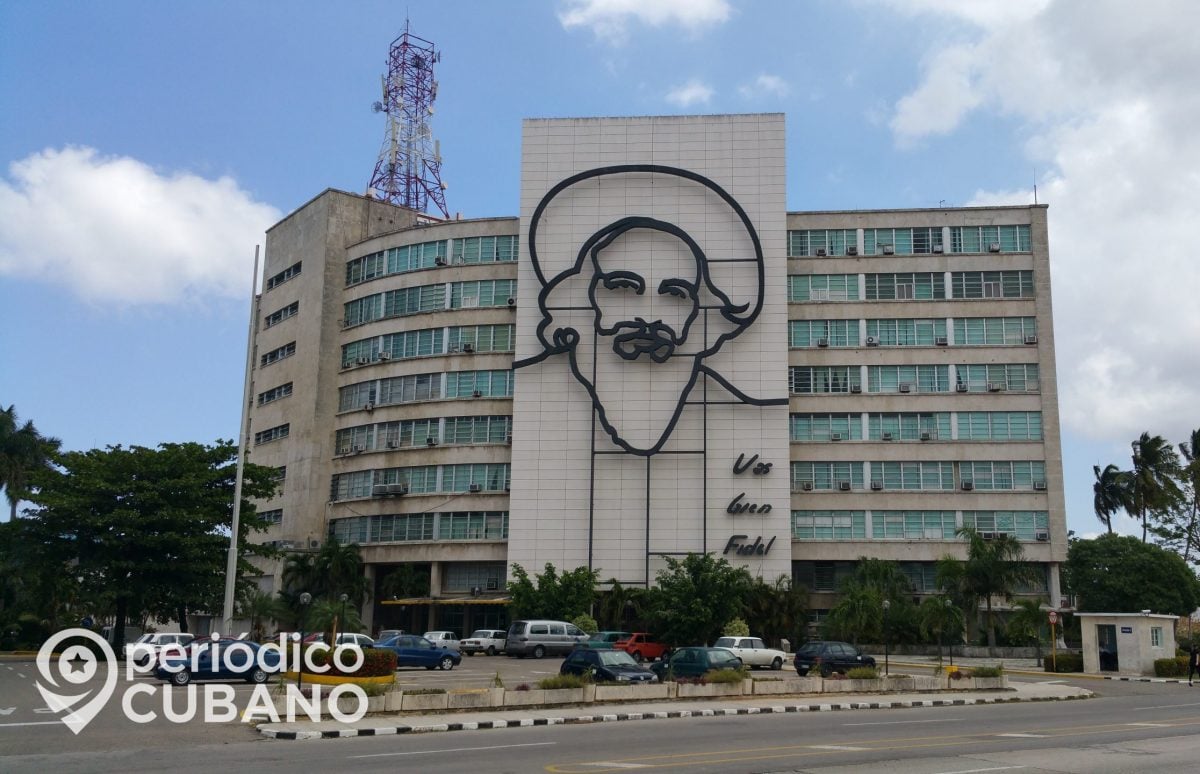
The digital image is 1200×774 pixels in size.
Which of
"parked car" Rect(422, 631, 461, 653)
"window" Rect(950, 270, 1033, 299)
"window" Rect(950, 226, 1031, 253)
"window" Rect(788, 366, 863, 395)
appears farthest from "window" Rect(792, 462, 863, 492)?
"parked car" Rect(422, 631, 461, 653)

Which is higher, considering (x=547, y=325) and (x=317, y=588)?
(x=547, y=325)

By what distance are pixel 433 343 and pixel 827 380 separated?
26103mm

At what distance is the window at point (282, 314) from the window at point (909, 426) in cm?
4218

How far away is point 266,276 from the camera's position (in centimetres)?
8581

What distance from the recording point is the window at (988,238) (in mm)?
70812

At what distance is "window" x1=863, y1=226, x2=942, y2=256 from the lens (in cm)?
7138

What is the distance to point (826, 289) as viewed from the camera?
71.2 metres

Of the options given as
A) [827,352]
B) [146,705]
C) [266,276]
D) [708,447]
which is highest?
[266,276]

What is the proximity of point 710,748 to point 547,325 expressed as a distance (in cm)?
4883

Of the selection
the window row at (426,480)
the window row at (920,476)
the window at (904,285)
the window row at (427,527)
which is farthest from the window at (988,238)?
the window row at (427,527)

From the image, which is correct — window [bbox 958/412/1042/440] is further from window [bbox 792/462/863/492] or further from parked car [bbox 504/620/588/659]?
parked car [bbox 504/620/588/659]

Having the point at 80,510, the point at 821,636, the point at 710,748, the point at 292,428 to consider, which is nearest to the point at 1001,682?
the point at 710,748

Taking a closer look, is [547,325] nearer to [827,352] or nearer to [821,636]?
[827,352]

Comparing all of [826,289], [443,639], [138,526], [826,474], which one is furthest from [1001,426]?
[138,526]
